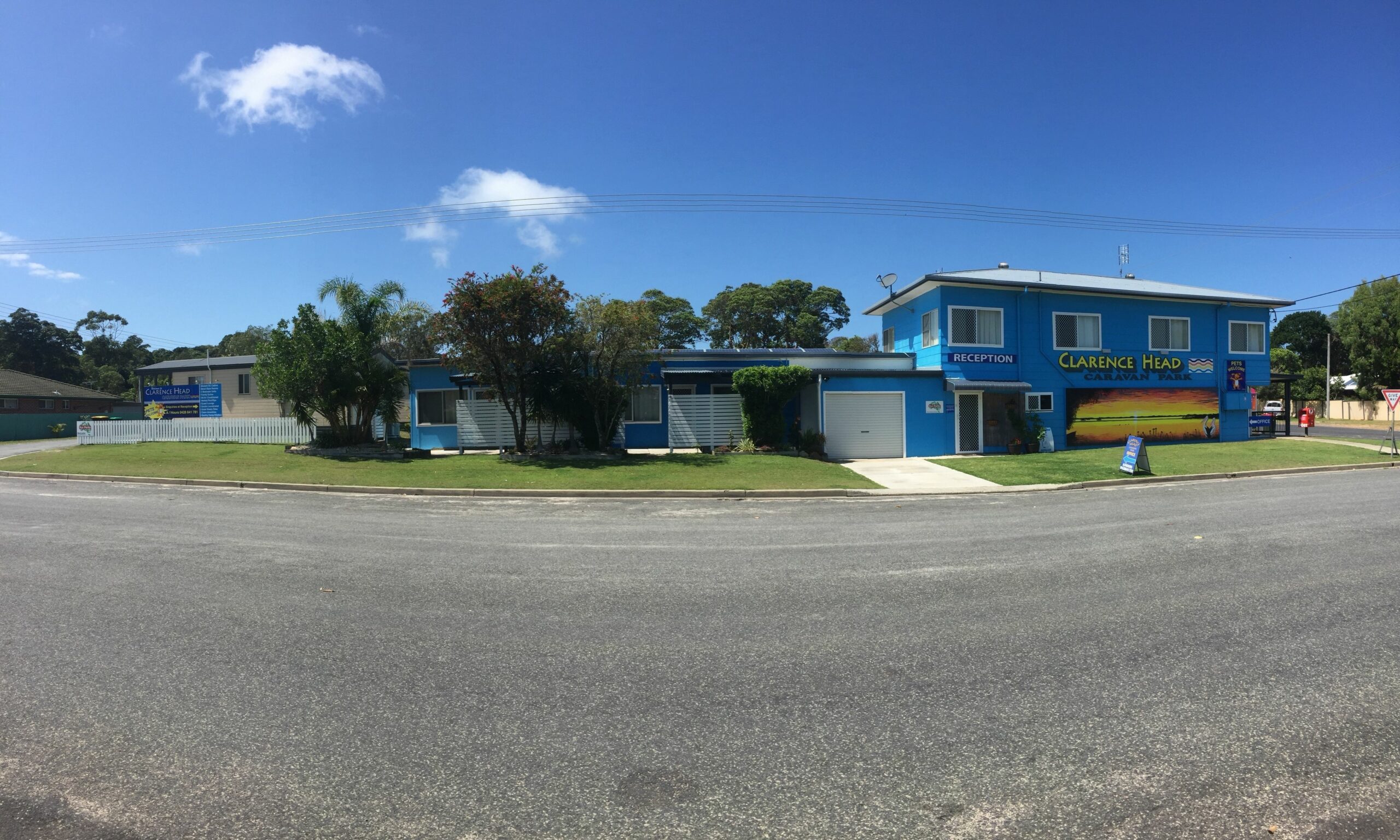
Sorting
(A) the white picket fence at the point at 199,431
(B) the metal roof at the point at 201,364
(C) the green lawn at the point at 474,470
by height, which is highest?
(B) the metal roof at the point at 201,364

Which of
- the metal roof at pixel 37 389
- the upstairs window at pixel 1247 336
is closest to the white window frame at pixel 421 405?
the upstairs window at pixel 1247 336

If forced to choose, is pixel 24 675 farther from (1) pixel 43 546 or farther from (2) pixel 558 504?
(2) pixel 558 504

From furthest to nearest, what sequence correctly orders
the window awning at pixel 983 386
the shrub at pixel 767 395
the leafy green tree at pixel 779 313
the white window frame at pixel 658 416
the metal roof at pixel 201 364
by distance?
the leafy green tree at pixel 779 313
the metal roof at pixel 201 364
the white window frame at pixel 658 416
the window awning at pixel 983 386
the shrub at pixel 767 395

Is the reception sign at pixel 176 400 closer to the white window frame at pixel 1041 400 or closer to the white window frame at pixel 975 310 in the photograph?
the white window frame at pixel 975 310

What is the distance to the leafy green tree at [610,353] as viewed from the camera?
19.9 metres

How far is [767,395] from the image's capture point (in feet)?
69.6

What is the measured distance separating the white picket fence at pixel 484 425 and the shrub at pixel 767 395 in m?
8.35

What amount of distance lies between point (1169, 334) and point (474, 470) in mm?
26065

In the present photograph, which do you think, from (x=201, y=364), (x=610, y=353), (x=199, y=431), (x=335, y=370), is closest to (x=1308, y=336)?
(x=610, y=353)

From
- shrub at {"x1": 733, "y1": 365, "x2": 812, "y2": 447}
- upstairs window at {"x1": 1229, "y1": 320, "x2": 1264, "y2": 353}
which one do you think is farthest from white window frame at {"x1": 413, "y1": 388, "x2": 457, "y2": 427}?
upstairs window at {"x1": 1229, "y1": 320, "x2": 1264, "y2": 353}

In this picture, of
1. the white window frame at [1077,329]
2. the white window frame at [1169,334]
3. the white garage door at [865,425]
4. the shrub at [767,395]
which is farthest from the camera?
the white window frame at [1169,334]

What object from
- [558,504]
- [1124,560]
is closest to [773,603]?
[1124,560]

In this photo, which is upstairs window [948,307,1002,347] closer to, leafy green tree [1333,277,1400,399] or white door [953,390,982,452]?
white door [953,390,982,452]

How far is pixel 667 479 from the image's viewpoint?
54.4ft
